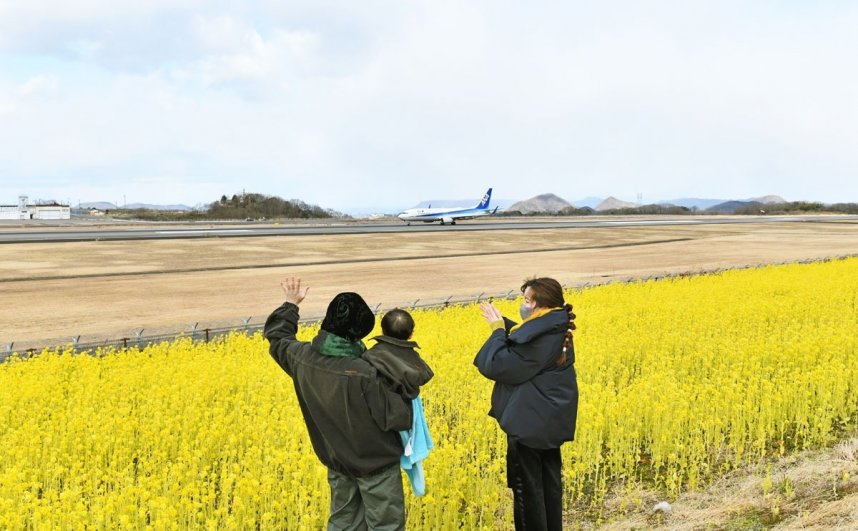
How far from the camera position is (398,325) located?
4.35 m

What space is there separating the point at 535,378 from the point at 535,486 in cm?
88

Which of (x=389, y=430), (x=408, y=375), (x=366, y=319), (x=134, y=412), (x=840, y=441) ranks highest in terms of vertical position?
(x=366, y=319)

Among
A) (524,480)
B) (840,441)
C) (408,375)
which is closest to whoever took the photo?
(408,375)

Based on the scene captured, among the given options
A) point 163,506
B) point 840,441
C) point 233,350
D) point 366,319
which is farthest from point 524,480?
point 233,350

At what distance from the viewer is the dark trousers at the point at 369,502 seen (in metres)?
4.43

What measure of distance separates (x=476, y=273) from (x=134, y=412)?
23.0m

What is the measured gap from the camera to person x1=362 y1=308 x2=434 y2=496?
14.1 ft

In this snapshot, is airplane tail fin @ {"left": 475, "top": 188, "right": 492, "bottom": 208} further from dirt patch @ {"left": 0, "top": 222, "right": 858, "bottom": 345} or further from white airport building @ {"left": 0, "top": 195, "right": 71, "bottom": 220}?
white airport building @ {"left": 0, "top": 195, "right": 71, "bottom": 220}

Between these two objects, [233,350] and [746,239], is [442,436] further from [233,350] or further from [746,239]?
[746,239]

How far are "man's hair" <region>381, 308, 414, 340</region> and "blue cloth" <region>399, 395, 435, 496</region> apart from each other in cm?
49

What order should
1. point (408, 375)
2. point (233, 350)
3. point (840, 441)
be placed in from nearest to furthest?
point (408, 375) < point (840, 441) < point (233, 350)

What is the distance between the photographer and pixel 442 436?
8.17 m

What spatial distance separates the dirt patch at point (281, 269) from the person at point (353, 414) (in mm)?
12180

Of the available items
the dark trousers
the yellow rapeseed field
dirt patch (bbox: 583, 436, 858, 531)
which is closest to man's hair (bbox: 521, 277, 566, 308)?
the dark trousers
